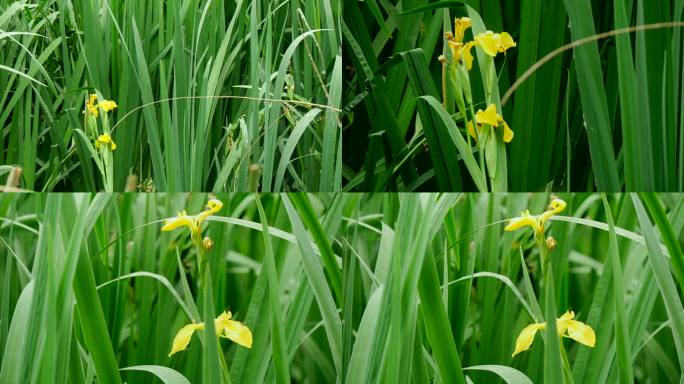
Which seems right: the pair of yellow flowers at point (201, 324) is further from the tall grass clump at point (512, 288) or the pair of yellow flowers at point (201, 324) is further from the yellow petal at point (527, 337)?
the yellow petal at point (527, 337)

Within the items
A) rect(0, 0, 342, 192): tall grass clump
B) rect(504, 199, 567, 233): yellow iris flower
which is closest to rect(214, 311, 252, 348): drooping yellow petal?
rect(0, 0, 342, 192): tall grass clump

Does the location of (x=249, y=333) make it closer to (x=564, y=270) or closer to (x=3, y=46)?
(x=564, y=270)

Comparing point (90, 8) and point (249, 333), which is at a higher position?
point (90, 8)

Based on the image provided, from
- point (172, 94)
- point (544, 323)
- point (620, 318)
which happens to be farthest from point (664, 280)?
point (172, 94)

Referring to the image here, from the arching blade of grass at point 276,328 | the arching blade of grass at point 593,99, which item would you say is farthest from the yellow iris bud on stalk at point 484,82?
the arching blade of grass at point 276,328

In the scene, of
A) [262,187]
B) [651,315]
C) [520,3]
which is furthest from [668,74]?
[262,187]
